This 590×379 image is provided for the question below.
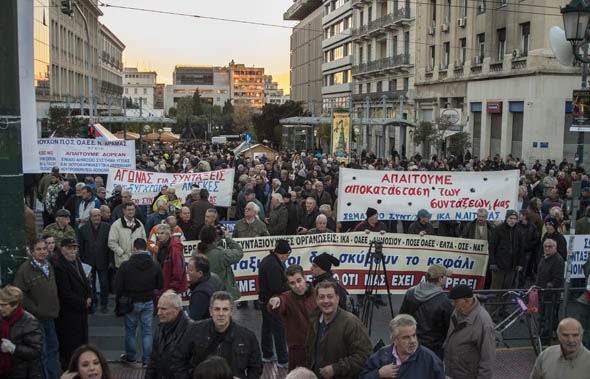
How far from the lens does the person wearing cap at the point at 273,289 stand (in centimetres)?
810

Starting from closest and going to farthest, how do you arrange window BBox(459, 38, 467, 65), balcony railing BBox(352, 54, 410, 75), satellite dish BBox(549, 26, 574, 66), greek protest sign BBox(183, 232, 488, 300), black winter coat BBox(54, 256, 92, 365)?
black winter coat BBox(54, 256, 92, 365)
greek protest sign BBox(183, 232, 488, 300)
satellite dish BBox(549, 26, 574, 66)
window BBox(459, 38, 467, 65)
balcony railing BBox(352, 54, 410, 75)

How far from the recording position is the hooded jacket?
800 cm

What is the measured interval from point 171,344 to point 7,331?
151cm

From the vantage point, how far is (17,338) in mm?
5953

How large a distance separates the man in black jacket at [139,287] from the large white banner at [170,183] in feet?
21.7

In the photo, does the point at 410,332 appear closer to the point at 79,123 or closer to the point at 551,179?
the point at 551,179

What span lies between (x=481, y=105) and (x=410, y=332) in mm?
35621

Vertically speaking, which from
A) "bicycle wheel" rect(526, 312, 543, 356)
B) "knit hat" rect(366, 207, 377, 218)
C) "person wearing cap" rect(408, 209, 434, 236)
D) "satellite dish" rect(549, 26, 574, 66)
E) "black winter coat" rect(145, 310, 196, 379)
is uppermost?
"satellite dish" rect(549, 26, 574, 66)

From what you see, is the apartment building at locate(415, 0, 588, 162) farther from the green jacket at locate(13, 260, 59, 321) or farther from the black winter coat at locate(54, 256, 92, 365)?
the green jacket at locate(13, 260, 59, 321)

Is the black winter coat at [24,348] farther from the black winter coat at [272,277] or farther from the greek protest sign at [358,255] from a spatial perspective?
the greek protest sign at [358,255]

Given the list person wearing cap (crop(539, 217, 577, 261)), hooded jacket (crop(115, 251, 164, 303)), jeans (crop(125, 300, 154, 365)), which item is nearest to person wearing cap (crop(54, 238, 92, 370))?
hooded jacket (crop(115, 251, 164, 303))

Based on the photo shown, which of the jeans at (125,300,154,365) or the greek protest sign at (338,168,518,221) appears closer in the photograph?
the jeans at (125,300,154,365)

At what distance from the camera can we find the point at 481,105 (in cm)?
3878

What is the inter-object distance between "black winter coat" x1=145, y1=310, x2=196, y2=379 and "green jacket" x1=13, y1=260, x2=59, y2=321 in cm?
212
